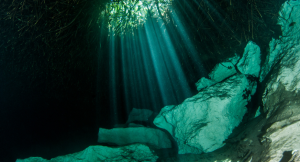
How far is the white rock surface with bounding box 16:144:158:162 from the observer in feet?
9.09

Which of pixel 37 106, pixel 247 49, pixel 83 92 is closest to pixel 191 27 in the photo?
pixel 247 49

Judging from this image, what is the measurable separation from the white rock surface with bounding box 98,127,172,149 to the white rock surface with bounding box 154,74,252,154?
786 millimetres

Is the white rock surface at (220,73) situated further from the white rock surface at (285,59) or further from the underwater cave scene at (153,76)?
the white rock surface at (285,59)

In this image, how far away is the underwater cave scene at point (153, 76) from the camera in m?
1.91

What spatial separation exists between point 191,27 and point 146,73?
184 centimetres

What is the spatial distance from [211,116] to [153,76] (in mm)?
1975

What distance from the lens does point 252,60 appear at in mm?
Result: 2500

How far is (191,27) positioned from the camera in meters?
2.49

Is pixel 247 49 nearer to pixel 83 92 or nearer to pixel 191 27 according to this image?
pixel 191 27

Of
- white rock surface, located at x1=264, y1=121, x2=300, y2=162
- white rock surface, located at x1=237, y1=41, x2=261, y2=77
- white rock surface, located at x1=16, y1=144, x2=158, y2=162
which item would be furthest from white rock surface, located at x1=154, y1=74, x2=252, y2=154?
white rock surface, located at x1=264, y1=121, x2=300, y2=162

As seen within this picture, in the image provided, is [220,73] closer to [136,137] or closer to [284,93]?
[284,93]

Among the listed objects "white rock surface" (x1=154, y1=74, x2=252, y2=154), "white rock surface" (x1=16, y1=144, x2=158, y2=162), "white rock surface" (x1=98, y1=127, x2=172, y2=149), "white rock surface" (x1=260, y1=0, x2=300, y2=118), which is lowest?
"white rock surface" (x1=16, y1=144, x2=158, y2=162)

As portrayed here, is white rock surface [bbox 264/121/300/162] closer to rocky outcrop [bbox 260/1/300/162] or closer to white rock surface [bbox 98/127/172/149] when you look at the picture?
rocky outcrop [bbox 260/1/300/162]

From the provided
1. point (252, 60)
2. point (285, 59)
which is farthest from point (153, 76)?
point (285, 59)
